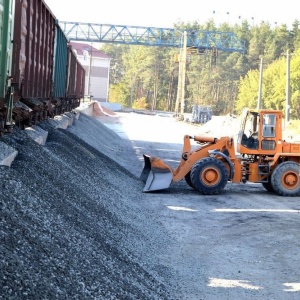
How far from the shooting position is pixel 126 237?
373 inches

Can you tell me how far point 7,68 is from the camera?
10.5m

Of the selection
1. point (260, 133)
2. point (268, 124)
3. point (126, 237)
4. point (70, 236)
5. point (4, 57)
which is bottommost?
point (126, 237)

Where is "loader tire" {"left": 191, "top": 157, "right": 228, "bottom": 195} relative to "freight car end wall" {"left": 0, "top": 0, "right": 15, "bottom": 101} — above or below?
below

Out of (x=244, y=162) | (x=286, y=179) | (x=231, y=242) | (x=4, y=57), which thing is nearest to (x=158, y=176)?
(x=244, y=162)

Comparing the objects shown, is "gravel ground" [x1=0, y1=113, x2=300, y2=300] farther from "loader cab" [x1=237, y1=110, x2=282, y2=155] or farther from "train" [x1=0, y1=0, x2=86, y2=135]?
"loader cab" [x1=237, y1=110, x2=282, y2=155]

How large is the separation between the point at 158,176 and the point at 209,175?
1266 mm

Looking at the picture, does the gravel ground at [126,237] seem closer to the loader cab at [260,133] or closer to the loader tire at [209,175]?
the loader tire at [209,175]

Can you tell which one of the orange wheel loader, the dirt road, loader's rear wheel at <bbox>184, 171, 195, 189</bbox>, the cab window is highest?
the cab window

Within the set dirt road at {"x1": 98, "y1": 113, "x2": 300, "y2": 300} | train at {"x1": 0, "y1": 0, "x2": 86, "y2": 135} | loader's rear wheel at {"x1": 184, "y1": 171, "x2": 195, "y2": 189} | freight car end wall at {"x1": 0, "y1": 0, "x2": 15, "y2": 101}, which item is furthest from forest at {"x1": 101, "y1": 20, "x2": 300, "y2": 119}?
freight car end wall at {"x1": 0, "y1": 0, "x2": 15, "y2": 101}

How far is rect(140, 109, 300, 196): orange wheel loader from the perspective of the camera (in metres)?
15.3

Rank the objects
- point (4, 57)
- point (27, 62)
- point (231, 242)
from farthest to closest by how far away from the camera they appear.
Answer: point (27, 62)
point (231, 242)
point (4, 57)

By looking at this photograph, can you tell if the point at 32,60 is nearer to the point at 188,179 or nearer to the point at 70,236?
the point at 188,179

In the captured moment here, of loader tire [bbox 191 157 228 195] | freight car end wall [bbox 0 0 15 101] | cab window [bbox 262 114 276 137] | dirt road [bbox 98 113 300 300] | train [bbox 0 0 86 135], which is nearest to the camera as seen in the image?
dirt road [bbox 98 113 300 300]

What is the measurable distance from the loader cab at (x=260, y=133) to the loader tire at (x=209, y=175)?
40.8 inches
